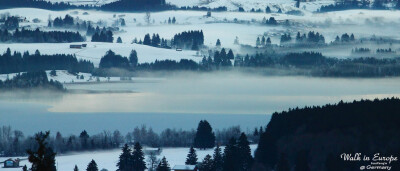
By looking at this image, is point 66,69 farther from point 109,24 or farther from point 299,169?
point 299,169

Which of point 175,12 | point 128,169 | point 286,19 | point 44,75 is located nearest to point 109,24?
point 175,12

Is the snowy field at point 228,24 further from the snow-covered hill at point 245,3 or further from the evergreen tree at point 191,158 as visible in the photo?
the evergreen tree at point 191,158

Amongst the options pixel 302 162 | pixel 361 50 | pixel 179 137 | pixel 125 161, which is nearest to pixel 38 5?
pixel 361 50

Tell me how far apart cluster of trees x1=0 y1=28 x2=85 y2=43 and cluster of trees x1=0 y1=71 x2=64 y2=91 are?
24476 mm

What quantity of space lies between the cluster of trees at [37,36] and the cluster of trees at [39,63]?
39.0 ft

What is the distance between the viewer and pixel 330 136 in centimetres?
6341

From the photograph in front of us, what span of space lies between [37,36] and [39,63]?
1815 cm

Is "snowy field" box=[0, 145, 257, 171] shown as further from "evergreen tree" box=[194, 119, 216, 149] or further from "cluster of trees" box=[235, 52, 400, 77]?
"cluster of trees" box=[235, 52, 400, 77]

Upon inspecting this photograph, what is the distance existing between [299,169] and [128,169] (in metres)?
10.1

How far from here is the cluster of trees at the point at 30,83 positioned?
363 feet

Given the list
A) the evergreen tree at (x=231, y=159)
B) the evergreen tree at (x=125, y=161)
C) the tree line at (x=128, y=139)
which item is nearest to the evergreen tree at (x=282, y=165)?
the evergreen tree at (x=231, y=159)

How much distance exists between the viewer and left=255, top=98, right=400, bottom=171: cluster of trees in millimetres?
58938

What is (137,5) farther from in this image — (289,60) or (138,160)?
(138,160)

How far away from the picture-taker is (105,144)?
7788 centimetres
